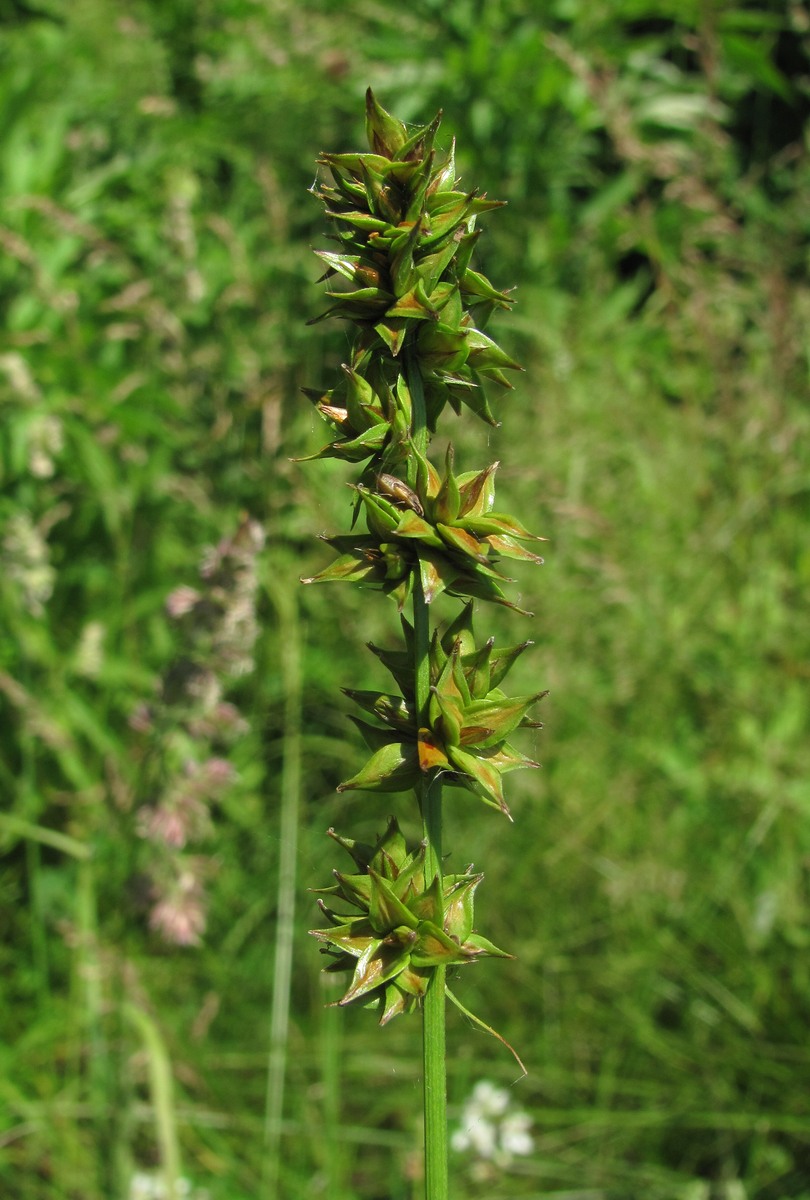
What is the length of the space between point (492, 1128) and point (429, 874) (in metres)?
1.62

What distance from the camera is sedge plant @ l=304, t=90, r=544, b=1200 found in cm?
67

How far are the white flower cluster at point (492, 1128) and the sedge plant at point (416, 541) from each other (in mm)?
1442

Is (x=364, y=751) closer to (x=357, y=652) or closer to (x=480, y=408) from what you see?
(x=357, y=652)

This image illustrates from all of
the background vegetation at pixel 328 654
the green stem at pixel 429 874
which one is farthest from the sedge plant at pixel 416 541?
the background vegetation at pixel 328 654

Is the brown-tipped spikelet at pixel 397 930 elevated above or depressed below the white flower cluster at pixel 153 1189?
above

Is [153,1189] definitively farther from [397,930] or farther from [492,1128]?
[397,930]

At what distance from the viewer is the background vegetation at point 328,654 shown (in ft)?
7.16

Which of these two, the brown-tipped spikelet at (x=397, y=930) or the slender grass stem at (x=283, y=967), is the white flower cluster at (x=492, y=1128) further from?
the brown-tipped spikelet at (x=397, y=930)

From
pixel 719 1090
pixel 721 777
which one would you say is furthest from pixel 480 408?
pixel 721 777

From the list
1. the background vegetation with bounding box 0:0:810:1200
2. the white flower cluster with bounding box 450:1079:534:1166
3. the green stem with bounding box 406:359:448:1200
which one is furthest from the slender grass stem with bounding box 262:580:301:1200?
the green stem with bounding box 406:359:448:1200

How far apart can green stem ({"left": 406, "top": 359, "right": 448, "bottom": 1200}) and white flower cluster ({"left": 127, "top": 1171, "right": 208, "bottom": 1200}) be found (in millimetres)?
1386

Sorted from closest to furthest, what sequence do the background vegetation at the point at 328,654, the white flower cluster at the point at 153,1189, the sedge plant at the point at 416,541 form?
1. the sedge plant at the point at 416,541
2. the white flower cluster at the point at 153,1189
3. the background vegetation at the point at 328,654

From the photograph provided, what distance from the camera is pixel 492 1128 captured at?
2.09m

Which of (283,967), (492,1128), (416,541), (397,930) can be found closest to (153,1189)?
(283,967)
